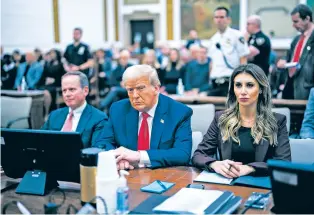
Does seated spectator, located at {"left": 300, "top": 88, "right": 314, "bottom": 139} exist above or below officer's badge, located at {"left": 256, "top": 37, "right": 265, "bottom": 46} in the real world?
below

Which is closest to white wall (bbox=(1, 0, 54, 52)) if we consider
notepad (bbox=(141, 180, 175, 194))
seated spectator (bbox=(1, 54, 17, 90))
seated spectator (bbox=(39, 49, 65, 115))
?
seated spectator (bbox=(1, 54, 17, 90))

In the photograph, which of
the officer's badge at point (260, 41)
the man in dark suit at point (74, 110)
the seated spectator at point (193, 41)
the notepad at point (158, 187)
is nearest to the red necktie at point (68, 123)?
the man in dark suit at point (74, 110)

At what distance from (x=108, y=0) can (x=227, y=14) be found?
30.0ft

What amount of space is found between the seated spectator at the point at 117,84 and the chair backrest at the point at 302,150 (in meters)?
5.23

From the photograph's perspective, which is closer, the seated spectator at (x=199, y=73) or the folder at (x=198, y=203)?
the folder at (x=198, y=203)

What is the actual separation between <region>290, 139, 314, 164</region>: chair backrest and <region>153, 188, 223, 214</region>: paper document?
3.07ft

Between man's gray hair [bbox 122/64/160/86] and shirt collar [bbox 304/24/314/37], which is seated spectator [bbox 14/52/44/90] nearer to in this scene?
shirt collar [bbox 304/24/314/37]

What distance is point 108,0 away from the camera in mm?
13766

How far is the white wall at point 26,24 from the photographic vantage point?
11148 millimetres

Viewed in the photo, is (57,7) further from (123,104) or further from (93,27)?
(123,104)

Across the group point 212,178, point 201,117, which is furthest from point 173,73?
point 212,178

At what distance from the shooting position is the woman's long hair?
2.49 meters

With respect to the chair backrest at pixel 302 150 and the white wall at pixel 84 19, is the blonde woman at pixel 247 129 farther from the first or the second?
the white wall at pixel 84 19

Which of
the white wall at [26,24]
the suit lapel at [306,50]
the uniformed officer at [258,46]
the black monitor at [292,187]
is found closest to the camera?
the black monitor at [292,187]
